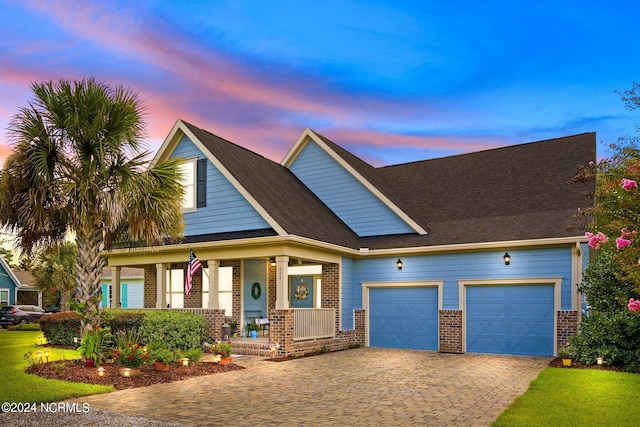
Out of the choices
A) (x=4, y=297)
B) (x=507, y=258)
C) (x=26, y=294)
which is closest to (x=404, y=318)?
(x=507, y=258)

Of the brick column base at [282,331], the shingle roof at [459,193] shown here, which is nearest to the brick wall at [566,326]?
the shingle roof at [459,193]

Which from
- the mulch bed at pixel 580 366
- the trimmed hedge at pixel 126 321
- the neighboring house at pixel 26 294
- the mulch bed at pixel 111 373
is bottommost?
the neighboring house at pixel 26 294

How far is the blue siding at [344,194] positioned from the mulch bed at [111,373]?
9107 mm

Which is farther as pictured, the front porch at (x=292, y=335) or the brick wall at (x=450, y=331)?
the brick wall at (x=450, y=331)

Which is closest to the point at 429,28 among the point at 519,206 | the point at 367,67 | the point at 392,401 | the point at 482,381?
the point at 367,67

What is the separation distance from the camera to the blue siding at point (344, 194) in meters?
19.6

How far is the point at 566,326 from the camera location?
1534 centimetres

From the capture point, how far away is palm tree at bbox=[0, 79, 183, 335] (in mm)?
11922

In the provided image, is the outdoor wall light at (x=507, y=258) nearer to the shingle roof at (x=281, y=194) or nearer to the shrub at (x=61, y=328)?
the shingle roof at (x=281, y=194)

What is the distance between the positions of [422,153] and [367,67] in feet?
45.7

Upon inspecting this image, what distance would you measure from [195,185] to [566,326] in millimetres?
12383

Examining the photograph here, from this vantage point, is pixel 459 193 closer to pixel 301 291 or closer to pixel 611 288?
pixel 301 291

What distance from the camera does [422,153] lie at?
3206 cm

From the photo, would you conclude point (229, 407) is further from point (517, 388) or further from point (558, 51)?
point (558, 51)
